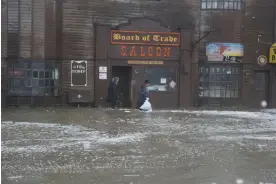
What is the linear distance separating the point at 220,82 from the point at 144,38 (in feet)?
15.2

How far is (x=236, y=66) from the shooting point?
20.5m

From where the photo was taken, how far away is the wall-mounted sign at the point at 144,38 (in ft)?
62.4

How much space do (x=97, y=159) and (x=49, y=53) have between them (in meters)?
12.0

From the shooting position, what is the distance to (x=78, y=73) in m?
18.9

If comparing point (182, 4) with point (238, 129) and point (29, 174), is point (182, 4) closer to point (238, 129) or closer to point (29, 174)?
point (238, 129)

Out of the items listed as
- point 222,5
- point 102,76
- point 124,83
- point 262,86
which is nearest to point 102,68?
point 102,76

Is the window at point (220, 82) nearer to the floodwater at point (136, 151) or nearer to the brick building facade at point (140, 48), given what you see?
the brick building facade at point (140, 48)

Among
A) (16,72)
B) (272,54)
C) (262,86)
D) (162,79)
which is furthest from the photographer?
(262,86)

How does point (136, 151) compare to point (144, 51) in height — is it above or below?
below

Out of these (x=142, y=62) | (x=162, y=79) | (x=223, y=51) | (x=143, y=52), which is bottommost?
(x=162, y=79)

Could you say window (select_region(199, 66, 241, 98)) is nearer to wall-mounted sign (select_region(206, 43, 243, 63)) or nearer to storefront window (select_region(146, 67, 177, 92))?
wall-mounted sign (select_region(206, 43, 243, 63))

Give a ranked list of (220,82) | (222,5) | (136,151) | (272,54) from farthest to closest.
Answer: (220,82)
(272,54)
(222,5)
(136,151)

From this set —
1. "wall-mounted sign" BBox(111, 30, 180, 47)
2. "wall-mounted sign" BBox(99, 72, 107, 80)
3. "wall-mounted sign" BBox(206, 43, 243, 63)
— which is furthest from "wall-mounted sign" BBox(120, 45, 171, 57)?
"wall-mounted sign" BBox(206, 43, 243, 63)

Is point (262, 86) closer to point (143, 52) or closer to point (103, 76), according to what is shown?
point (143, 52)
